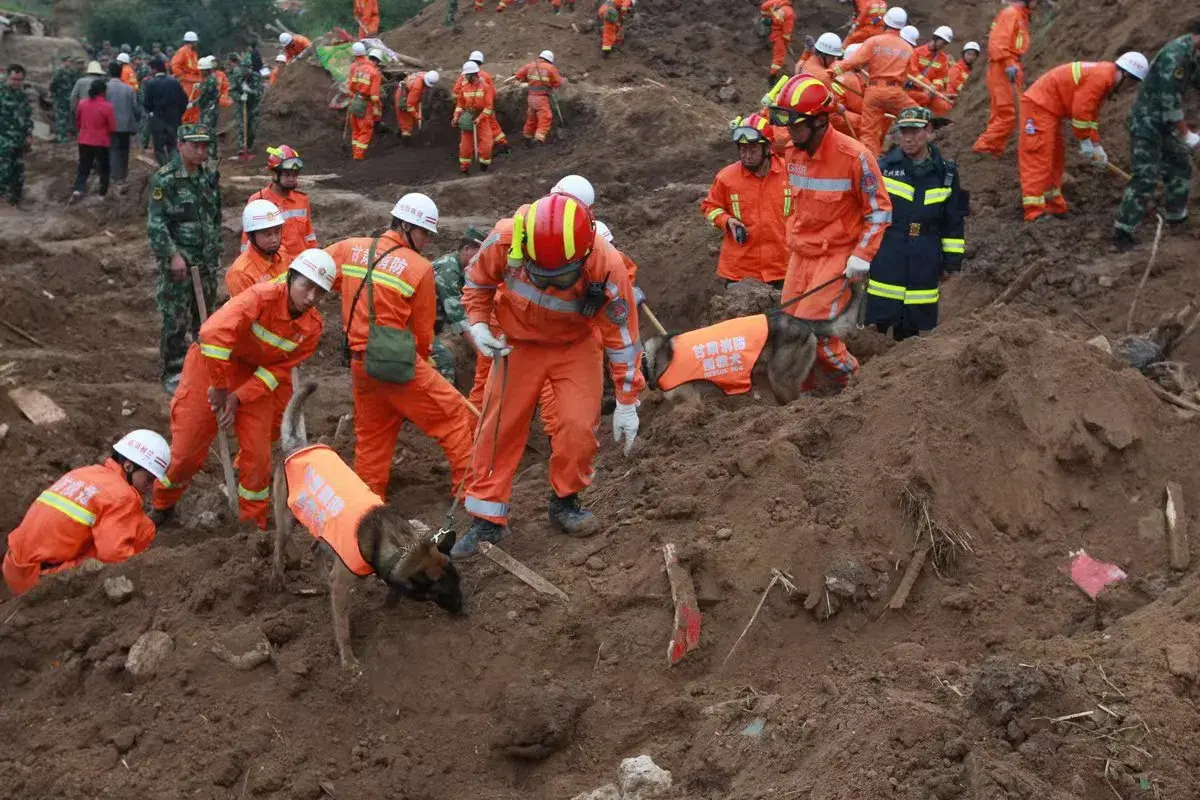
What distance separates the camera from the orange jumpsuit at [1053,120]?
1005cm

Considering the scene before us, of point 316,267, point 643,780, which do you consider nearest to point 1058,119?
point 316,267

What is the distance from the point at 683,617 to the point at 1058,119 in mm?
7462

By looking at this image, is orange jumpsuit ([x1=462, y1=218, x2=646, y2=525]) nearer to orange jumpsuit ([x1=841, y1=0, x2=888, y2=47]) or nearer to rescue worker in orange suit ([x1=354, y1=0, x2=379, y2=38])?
orange jumpsuit ([x1=841, y1=0, x2=888, y2=47])

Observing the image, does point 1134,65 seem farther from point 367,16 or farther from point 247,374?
point 367,16

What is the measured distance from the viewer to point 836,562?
5.33m

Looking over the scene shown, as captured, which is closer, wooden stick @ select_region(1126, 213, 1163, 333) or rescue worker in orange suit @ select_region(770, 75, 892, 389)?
rescue worker in orange suit @ select_region(770, 75, 892, 389)

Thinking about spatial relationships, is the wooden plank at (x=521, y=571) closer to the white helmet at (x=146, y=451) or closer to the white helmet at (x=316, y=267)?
the white helmet at (x=316, y=267)

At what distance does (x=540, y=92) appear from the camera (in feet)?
59.9

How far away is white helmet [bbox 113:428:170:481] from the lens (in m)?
6.72

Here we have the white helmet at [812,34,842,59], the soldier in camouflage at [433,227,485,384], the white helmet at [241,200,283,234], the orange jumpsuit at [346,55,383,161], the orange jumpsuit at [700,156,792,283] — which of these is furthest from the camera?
the orange jumpsuit at [346,55,383,161]

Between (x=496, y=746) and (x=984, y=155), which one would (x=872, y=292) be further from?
(x=984, y=155)

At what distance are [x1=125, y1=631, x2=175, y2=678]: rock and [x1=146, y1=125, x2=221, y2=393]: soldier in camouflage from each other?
4.34 m

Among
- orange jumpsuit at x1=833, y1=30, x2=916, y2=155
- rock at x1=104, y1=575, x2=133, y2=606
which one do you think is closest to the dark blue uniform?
orange jumpsuit at x1=833, y1=30, x2=916, y2=155

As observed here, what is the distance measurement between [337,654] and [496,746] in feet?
3.08
